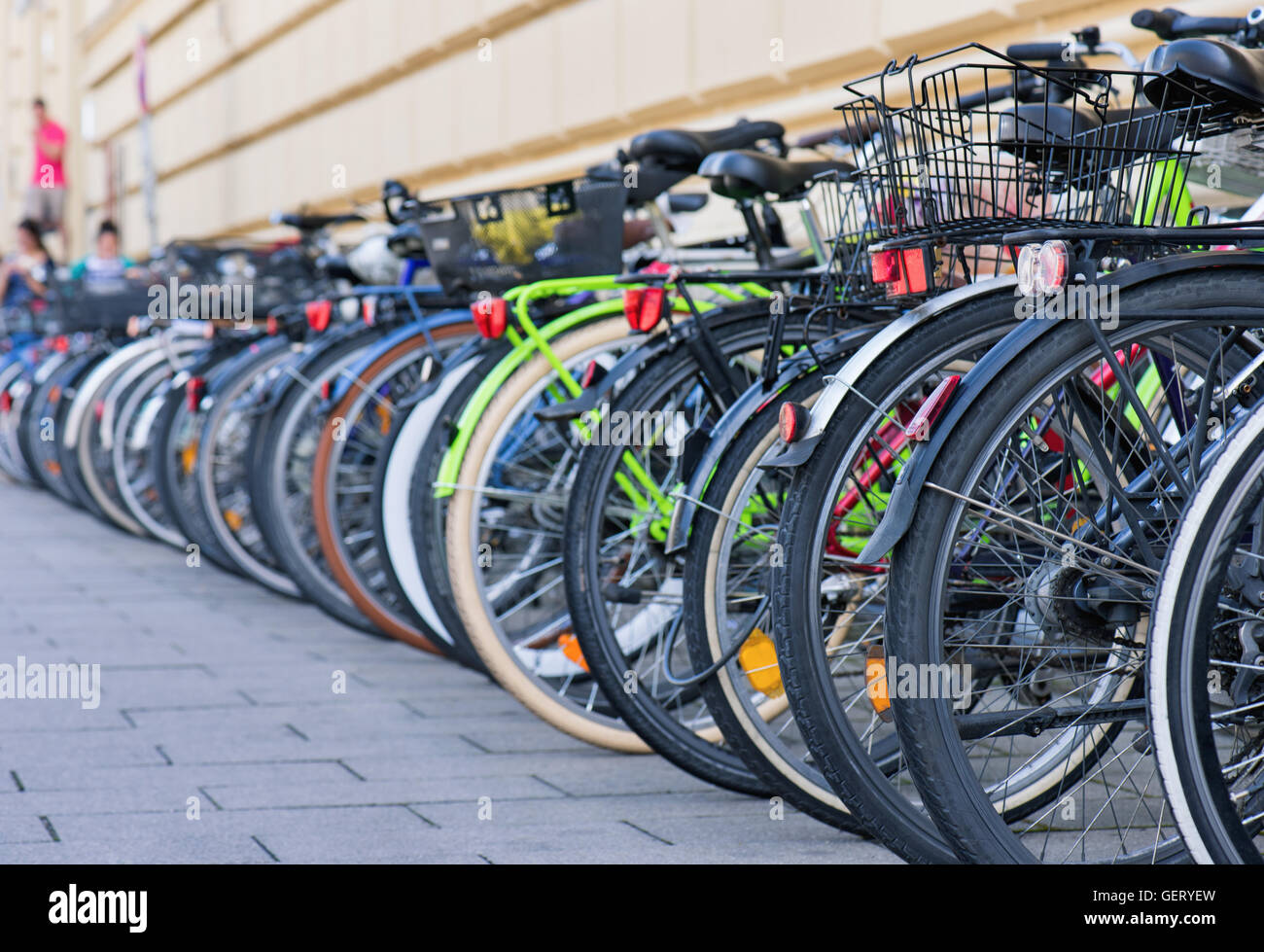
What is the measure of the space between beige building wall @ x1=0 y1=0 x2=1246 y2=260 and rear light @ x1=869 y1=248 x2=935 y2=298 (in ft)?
8.31

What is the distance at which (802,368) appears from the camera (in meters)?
2.99

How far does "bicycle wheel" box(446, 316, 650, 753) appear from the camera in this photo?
373cm

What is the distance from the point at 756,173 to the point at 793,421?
946 millimetres

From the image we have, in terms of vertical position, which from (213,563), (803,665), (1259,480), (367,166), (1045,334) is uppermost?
(367,166)

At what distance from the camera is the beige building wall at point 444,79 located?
651 centimetres

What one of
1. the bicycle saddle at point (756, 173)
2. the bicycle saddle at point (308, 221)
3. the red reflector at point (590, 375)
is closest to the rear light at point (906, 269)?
the bicycle saddle at point (756, 173)

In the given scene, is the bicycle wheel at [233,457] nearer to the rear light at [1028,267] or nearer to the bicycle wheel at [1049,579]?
the bicycle wheel at [1049,579]

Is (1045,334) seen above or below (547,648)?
above

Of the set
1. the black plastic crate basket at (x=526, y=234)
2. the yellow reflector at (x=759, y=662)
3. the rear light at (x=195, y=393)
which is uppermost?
the black plastic crate basket at (x=526, y=234)

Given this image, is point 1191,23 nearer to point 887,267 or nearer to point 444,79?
point 887,267

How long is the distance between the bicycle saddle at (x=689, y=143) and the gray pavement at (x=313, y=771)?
1314mm

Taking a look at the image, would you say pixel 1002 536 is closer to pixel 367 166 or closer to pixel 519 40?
pixel 519 40

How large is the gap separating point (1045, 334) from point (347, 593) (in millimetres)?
3085

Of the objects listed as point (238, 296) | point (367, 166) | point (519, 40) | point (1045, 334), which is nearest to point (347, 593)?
point (238, 296)
